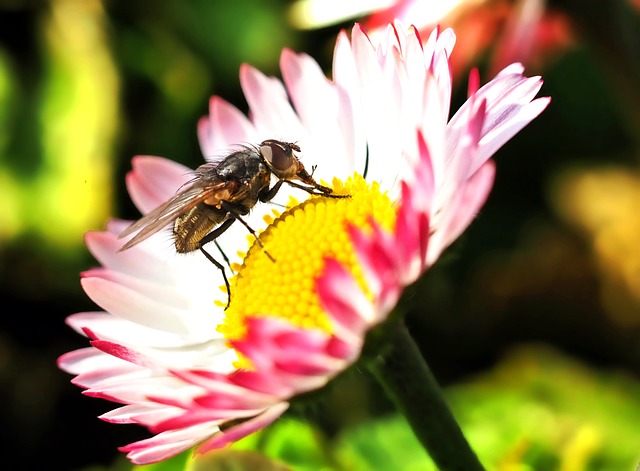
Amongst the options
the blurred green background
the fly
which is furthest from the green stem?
the blurred green background

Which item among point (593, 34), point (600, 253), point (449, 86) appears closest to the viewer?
point (449, 86)

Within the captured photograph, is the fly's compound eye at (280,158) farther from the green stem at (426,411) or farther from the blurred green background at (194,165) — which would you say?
the blurred green background at (194,165)

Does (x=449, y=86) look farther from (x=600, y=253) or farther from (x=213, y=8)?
(x=213, y=8)

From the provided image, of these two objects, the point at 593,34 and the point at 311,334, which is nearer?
the point at 311,334

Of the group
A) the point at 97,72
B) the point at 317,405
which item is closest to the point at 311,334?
the point at 317,405

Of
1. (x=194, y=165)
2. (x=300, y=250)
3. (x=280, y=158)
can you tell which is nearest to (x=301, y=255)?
(x=300, y=250)

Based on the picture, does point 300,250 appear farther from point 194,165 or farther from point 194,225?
point 194,165
